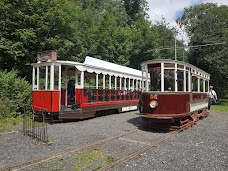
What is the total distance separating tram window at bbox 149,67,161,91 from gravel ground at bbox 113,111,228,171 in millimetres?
2261

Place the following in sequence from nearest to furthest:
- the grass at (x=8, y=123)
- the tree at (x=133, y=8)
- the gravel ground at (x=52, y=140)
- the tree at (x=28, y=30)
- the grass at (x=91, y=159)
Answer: the grass at (x=91, y=159), the gravel ground at (x=52, y=140), the grass at (x=8, y=123), the tree at (x=28, y=30), the tree at (x=133, y=8)

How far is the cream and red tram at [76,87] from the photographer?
12.3m

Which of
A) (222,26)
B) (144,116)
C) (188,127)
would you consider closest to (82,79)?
(144,116)

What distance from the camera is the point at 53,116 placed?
12.7m

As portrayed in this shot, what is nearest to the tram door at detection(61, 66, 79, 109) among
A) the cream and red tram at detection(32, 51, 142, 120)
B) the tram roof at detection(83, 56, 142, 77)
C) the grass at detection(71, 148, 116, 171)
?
the cream and red tram at detection(32, 51, 142, 120)

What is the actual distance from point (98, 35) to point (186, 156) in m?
25.8

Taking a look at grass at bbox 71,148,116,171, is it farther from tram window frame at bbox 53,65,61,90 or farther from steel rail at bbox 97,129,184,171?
tram window frame at bbox 53,65,61,90

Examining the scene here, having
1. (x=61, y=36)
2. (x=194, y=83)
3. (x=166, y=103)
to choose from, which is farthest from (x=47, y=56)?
(x=61, y=36)

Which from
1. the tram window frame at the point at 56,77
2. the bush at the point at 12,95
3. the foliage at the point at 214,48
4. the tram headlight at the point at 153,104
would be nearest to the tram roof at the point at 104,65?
the tram window frame at the point at 56,77

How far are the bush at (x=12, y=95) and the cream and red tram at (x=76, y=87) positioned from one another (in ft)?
4.36

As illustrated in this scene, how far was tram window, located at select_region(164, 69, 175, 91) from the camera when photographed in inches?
420

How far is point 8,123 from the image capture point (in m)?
11.8

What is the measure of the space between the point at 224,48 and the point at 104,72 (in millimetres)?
22249

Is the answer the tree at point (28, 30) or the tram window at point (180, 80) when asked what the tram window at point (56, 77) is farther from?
the tree at point (28, 30)
